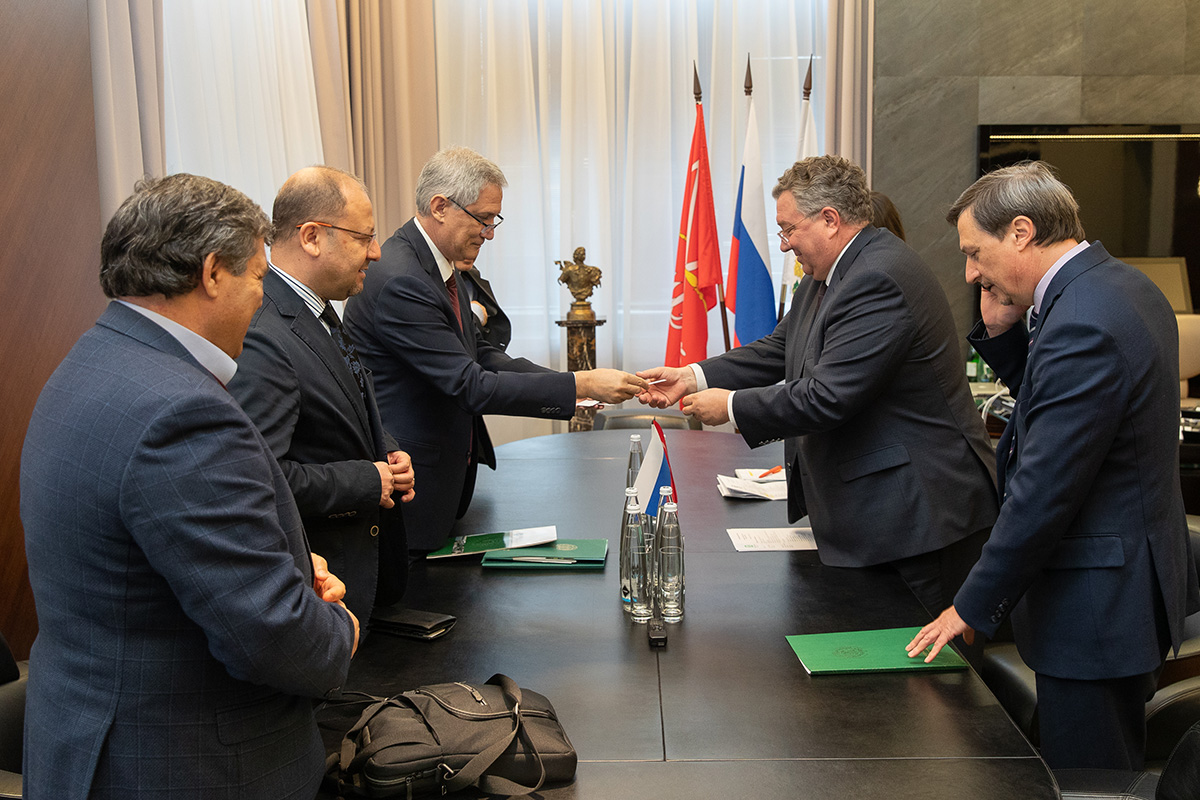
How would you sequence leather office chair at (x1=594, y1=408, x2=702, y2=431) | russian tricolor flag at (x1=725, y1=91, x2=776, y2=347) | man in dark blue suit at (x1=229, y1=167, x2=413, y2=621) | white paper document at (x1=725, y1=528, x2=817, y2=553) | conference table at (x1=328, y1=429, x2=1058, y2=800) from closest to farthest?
1. conference table at (x1=328, y1=429, x2=1058, y2=800)
2. man in dark blue suit at (x1=229, y1=167, x2=413, y2=621)
3. white paper document at (x1=725, y1=528, x2=817, y2=553)
4. leather office chair at (x1=594, y1=408, x2=702, y2=431)
5. russian tricolor flag at (x1=725, y1=91, x2=776, y2=347)

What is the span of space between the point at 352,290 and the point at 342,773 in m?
1.16

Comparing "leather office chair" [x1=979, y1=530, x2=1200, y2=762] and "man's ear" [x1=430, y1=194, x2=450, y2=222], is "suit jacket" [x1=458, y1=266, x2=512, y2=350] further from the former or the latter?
"leather office chair" [x1=979, y1=530, x2=1200, y2=762]

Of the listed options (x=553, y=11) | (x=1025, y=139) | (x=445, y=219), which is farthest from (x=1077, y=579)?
(x=553, y=11)

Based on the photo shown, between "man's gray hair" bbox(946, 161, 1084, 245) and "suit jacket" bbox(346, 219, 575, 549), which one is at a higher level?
"man's gray hair" bbox(946, 161, 1084, 245)

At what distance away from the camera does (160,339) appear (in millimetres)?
1196

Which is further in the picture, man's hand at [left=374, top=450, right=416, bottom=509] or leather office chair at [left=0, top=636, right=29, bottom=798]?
man's hand at [left=374, top=450, right=416, bottom=509]

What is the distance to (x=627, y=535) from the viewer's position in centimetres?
198

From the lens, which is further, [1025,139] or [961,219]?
[1025,139]

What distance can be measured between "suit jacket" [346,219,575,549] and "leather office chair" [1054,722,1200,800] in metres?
1.56

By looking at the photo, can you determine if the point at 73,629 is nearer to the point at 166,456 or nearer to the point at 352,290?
the point at 166,456

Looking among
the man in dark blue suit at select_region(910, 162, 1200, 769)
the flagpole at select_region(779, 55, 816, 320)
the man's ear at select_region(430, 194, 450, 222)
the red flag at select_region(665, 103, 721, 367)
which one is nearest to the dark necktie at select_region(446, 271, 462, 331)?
the man's ear at select_region(430, 194, 450, 222)

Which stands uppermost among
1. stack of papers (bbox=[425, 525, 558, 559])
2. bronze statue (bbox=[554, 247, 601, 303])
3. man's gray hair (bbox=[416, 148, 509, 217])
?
man's gray hair (bbox=[416, 148, 509, 217])

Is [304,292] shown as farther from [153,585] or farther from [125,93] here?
[125,93]

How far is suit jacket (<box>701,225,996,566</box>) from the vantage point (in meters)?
2.31
